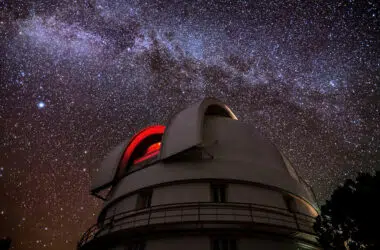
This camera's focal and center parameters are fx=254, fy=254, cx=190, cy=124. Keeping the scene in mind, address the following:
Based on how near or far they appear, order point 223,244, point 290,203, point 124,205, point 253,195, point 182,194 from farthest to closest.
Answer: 1. point 124,205
2. point 290,203
3. point 253,195
4. point 182,194
5. point 223,244

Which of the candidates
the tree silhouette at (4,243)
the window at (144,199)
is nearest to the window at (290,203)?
the window at (144,199)

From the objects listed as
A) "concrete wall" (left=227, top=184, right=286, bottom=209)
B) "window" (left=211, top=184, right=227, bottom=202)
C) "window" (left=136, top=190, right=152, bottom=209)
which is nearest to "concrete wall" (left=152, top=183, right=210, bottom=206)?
"window" (left=211, top=184, right=227, bottom=202)

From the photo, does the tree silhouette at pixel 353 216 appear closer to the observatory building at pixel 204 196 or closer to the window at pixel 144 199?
the observatory building at pixel 204 196

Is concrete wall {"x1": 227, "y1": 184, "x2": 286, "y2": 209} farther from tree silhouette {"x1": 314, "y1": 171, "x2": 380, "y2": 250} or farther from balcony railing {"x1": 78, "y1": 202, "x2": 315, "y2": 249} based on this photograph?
tree silhouette {"x1": 314, "y1": 171, "x2": 380, "y2": 250}

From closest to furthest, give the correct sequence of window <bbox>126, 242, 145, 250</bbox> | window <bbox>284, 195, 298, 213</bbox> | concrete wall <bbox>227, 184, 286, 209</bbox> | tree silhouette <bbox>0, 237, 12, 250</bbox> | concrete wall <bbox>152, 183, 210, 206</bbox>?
window <bbox>126, 242, 145, 250</bbox>, tree silhouette <bbox>0, 237, 12, 250</bbox>, concrete wall <bbox>152, 183, 210, 206</bbox>, concrete wall <bbox>227, 184, 286, 209</bbox>, window <bbox>284, 195, 298, 213</bbox>

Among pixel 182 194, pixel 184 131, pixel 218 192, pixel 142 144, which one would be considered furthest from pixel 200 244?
pixel 142 144

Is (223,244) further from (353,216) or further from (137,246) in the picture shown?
(353,216)

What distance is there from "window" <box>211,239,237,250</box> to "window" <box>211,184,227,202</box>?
218 cm

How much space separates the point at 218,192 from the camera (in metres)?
13.0

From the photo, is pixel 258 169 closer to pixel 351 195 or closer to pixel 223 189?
pixel 223 189

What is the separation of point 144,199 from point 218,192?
13.6 ft

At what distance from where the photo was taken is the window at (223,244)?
1056cm

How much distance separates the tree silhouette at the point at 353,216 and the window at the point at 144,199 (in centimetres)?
813

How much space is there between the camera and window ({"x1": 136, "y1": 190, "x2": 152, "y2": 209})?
1365 centimetres
